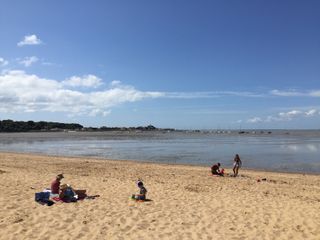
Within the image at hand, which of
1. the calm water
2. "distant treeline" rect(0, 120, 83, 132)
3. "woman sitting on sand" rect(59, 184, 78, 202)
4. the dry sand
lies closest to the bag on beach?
the dry sand

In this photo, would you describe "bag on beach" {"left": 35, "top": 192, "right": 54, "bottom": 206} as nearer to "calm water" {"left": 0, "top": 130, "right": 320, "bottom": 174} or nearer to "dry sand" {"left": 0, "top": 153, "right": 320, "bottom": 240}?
"dry sand" {"left": 0, "top": 153, "right": 320, "bottom": 240}

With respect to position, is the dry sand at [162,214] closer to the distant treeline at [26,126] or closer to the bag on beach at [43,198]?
the bag on beach at [43,198]

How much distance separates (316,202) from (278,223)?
4.38 meters

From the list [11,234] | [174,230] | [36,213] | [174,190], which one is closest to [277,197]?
[174,190]

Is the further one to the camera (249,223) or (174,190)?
(174,190)

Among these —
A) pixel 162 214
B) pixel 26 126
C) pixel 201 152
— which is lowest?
pixel 162 214

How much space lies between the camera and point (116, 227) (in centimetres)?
968

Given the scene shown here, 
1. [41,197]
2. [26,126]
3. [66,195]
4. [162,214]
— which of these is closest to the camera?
[162,214]

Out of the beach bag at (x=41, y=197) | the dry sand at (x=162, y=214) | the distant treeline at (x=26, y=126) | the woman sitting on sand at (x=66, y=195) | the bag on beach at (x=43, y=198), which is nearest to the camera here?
the dry sand at (x=162, y=214)

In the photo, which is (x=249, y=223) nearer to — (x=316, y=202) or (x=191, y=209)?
(x=191, y=209)

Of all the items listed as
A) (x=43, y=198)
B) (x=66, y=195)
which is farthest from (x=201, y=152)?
(x=43, y=198)

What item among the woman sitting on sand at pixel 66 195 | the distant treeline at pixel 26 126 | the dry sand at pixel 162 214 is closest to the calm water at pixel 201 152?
the dry sand at pixel 162 214

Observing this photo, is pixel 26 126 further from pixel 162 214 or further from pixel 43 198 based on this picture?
pixel 162 214

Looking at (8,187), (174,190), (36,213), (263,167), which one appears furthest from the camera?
(263,167)
